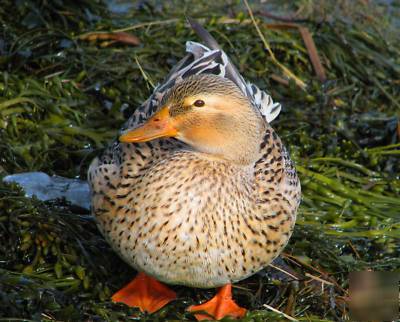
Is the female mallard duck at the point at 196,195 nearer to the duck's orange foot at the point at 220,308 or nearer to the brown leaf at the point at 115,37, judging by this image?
the duck's orange foot at the point at 220,308

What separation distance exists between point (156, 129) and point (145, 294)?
0.99m

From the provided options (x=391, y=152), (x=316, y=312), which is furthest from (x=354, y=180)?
(x=316, y=312)

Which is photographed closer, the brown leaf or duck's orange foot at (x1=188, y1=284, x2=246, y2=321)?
duck's orange foot at (x1=188, y1=284, x2=246, y2=321)

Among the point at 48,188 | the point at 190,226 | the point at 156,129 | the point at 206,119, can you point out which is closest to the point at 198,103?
the point at 206,119

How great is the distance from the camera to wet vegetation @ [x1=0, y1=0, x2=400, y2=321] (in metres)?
5.09

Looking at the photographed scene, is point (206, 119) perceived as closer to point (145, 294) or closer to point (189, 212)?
point (189, 212)

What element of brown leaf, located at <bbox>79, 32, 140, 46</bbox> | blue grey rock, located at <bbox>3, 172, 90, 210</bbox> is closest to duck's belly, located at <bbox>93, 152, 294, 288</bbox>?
blue grey rock, located at <bbox>3, 172, 90, 210</bbox>

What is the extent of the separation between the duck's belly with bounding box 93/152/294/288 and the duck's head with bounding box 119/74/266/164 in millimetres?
123

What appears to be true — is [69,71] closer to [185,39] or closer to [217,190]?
[185,39]

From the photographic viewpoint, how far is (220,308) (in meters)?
5.04

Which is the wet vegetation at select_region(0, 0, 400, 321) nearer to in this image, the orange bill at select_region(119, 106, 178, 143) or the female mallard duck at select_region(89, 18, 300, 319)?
the female mallard duck at select_region(89, 18, 300, 319)

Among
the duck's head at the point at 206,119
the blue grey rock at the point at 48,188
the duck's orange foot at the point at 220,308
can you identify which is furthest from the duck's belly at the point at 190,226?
the blue grey rock at the point at 48,188

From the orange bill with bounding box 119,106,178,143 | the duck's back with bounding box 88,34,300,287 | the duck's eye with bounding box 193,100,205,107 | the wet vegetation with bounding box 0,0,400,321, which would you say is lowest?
the wet vegetation with bounding box 0,0,400,321

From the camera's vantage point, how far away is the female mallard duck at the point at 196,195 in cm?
459
